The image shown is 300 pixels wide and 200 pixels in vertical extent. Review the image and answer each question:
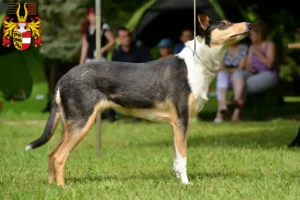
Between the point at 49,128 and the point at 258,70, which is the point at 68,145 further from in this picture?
the point at 258,70

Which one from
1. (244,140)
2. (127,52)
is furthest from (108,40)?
(244,140)

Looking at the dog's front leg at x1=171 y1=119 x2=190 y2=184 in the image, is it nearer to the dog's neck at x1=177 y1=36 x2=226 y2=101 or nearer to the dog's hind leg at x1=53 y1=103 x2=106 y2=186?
the dog's neck at x1=177 y1=36 x2=226 y2=101

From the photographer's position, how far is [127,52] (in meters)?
15.3

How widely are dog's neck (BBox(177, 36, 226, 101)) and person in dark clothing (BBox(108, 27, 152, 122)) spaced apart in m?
8.13

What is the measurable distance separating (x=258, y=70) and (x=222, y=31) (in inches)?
328

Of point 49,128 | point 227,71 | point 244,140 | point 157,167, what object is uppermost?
point 49,128

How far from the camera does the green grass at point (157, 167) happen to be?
6312mm

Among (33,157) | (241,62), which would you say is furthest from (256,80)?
(33,157)

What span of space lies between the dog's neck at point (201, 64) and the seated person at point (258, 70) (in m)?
8.02

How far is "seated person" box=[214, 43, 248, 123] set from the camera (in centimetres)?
1521

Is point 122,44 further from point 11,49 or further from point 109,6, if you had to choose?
point 109,6

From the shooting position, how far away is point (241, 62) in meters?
15.4

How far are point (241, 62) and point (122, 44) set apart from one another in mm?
2438

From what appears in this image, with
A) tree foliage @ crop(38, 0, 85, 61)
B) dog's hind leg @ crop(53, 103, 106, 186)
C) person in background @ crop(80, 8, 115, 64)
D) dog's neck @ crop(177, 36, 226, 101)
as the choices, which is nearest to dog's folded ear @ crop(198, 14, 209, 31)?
dog's neck @ crop(177, 36, 226, 101)
